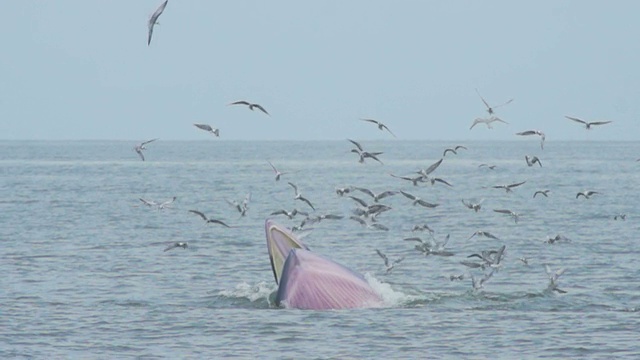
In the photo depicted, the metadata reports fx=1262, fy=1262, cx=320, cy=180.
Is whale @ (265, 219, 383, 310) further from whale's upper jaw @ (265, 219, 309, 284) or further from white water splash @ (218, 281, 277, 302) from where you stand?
white water splash @ (218, 281, 277, 302)

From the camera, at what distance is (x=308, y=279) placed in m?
25.8

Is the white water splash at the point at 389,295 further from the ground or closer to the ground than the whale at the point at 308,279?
closer to the ground

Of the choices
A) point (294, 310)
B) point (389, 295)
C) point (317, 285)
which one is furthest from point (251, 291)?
point (317, 285)

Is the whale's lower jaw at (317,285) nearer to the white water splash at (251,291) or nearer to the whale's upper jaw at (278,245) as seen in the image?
the whale's upper jaw at (278,245)

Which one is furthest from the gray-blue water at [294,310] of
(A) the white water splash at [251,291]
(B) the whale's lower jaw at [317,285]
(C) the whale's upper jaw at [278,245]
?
(C) the whale's upper jaw at [278,245]

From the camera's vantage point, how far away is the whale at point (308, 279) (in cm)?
2567

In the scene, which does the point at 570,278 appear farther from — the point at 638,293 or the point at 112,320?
the point at 112,320

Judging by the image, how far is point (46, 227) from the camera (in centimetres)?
5106

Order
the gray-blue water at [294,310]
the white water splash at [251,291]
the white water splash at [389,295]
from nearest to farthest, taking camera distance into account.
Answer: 1. the gray-blue water at [294,310]
2. the white water splash at [389,295]
3. the white water splash at [251,291]

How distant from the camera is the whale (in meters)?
25.7

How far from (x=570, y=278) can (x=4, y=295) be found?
47.1 feet

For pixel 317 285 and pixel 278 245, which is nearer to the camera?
pixel 317 285

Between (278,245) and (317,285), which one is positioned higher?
(278,245)

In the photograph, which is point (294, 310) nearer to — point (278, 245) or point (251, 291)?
point (278, 245)
